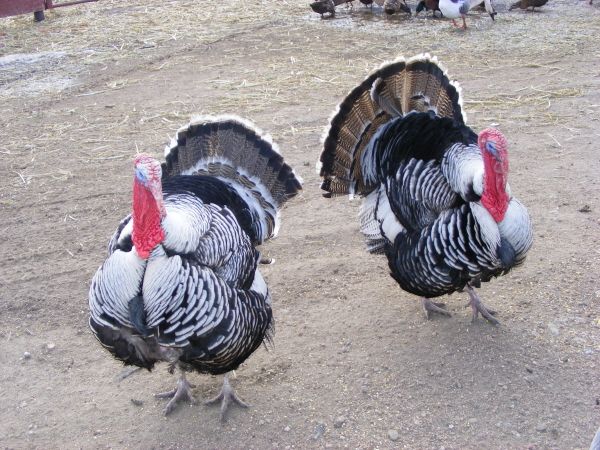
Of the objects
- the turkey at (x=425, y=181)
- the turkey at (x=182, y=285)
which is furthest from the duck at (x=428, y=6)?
the turkey at (x=182, y=285)

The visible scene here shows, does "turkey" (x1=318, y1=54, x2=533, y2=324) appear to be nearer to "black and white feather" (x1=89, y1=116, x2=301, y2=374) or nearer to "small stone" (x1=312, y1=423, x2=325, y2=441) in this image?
"black and white feather" (x1=89, y1=116, x2=301, y2=374)

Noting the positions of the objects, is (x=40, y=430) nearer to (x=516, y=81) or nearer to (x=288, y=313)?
(x=288, y=313)

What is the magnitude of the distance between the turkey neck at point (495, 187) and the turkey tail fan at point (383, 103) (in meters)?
0.86

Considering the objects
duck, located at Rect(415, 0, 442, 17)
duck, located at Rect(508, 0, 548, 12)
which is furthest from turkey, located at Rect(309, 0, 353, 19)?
duck, located at Rect(508, 0, 548, 12)

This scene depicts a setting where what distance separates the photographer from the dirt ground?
12.7 feet

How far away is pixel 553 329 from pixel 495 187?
1.18 metres

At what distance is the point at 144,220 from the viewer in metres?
3.29

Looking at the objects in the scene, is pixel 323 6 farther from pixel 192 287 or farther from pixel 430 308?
pixel 192 287

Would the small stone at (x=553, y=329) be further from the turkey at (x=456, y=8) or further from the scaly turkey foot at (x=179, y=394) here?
the turkey at (x=456, y=8)

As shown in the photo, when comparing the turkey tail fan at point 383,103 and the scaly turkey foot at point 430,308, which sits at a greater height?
the turkey tail fan at point 383,103

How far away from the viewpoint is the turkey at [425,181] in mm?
3859

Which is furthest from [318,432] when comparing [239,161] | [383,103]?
[383,103]

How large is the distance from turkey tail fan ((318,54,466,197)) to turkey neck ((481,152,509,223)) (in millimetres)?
856

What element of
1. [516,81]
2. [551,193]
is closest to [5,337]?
[551,193]
